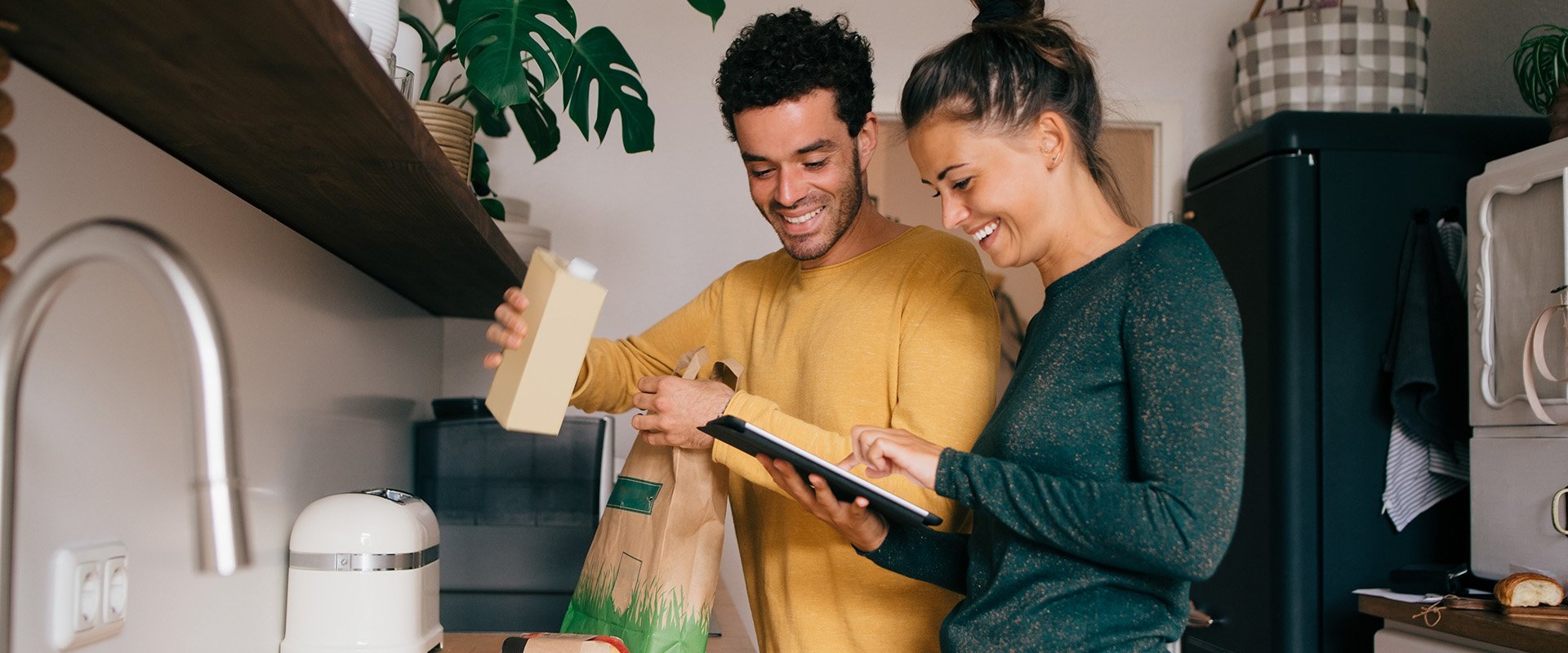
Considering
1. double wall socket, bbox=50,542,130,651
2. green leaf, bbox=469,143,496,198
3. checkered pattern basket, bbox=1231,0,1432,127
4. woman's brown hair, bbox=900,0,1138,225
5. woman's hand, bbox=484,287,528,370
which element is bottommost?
double wall socket, bbox=50,542,130,651

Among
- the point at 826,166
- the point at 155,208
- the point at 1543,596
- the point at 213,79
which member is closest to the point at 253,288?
the point at 155,208

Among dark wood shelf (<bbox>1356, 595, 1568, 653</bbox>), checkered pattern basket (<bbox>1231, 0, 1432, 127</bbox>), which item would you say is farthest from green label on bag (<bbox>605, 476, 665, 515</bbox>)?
checkered pattern basket (<bbox>1231, 0, 1432, 127</bbox>)

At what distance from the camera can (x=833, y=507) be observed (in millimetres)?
1175

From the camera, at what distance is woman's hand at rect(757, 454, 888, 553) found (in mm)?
1156

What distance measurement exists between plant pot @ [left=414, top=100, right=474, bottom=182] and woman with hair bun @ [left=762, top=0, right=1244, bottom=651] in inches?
25.6

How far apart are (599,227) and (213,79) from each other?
86.5 inches

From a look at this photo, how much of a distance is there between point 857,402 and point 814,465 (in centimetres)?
31

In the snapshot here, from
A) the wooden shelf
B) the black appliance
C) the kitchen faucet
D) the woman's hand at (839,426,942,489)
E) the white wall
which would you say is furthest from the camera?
the black appliance

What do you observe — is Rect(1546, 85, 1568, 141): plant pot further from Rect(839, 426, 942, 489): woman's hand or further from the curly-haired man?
Rect(839, 426, 942, 489): woman's hand

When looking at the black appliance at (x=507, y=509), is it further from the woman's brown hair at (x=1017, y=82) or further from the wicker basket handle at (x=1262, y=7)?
the wicker basket handle at (x=1262, y=7)

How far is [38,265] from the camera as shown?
1.36ft

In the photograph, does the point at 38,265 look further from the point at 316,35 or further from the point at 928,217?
the point at 928,217

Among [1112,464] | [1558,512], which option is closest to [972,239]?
[1558,512]

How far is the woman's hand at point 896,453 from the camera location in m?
1.04
